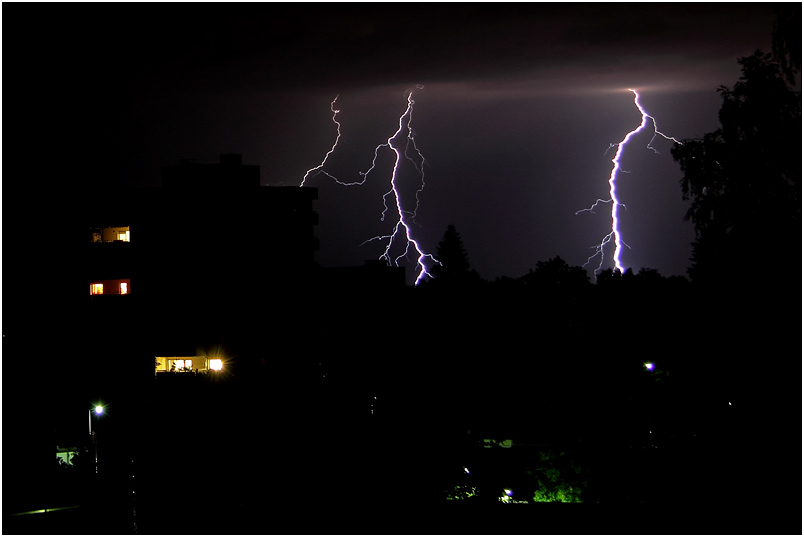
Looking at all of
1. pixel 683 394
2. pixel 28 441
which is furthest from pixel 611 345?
pixel 28 441

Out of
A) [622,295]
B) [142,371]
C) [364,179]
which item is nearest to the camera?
[622,295]

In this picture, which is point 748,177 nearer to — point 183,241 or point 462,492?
point 462,492

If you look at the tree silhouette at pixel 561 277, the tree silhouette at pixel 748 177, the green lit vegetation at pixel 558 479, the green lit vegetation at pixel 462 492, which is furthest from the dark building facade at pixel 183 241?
the tree silhouette at pixel 748 177

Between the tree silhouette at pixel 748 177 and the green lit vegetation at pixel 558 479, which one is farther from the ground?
the tree silhouette at pixel 748 177

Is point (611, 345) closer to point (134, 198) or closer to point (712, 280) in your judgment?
point (712, 280)

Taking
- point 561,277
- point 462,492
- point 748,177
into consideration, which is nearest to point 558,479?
point 462,492

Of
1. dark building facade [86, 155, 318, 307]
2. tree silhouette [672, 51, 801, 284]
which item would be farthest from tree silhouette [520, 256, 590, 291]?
dark building facade [86, 155, 318, 307]

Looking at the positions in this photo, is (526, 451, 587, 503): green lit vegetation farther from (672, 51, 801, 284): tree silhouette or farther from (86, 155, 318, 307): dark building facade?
(86, 155, 318, 307): dark building facade

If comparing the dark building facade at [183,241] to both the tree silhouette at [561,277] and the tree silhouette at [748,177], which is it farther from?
the tree silhouette at [748,177]
